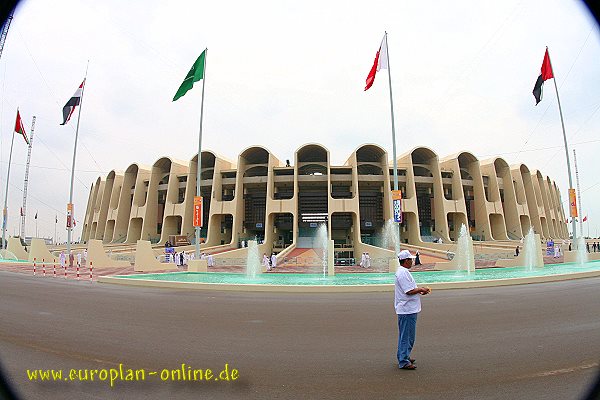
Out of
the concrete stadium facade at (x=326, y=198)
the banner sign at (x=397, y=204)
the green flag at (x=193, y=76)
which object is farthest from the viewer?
the concrete stadium facade at (x=326, y=198)

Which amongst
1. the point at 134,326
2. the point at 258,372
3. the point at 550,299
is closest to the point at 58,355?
the point at 134,326

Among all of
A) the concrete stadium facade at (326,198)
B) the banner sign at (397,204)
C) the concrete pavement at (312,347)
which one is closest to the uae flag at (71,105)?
the concrete stadium facade at (326,198)

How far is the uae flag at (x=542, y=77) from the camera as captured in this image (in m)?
24.2

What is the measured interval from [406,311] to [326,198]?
41.4m

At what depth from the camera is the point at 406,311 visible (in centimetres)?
506

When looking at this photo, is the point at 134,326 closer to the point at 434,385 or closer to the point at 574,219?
the point at 434,385

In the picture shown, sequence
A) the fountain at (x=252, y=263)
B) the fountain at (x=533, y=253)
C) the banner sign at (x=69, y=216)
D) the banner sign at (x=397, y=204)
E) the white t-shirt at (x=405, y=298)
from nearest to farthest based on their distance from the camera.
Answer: the white t-shirt at (x=405, y=298), the banner sign at (x=397, y=204), the fountain at (x=252, y=263), the fountain at (x=533, y=253), the banner sign at (x=69, y=216)

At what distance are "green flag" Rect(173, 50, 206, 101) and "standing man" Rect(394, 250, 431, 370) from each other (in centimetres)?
1972

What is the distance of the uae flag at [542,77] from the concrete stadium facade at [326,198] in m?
18.8

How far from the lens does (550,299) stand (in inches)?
434

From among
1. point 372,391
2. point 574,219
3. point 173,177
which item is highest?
point 173,177

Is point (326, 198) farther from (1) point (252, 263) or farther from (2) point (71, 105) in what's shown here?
(2) point (71, 105)

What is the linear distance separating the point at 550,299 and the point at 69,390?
1179 centimetres

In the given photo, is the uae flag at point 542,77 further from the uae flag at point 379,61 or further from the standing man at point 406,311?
the standing man at point 406,311
